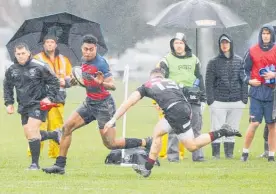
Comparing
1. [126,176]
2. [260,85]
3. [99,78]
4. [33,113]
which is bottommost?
[126,176]

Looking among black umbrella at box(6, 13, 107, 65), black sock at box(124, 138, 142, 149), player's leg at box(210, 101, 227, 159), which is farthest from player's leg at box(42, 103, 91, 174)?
player's leg at box(210, 101, 227, 159)

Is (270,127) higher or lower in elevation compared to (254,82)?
lower

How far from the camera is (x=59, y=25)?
16906 mm

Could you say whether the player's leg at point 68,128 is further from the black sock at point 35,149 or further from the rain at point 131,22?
the rain at point 131,22

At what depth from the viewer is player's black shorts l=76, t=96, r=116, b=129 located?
13.9 meters

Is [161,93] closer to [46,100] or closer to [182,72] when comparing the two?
[46,100]

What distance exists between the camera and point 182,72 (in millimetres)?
16078

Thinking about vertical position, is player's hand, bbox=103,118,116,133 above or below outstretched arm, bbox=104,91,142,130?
below

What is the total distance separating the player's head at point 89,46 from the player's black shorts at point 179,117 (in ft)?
3.80

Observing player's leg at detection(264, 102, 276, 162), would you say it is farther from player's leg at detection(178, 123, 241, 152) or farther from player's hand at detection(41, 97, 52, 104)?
player's hand at detection(41, 97, 52, 104)

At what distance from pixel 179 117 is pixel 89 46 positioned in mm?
1388

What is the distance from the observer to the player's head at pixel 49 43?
53.7 feet

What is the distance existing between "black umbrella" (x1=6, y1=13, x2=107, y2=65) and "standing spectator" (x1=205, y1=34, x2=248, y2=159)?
1.77 metres

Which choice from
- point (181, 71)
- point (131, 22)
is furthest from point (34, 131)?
point (131, 22)
